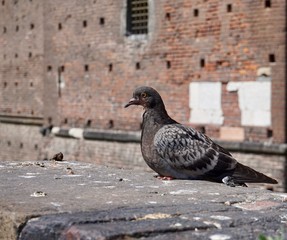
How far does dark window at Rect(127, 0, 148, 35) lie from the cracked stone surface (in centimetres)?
880

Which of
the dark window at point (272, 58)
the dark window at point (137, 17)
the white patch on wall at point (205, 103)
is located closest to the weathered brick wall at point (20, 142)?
the dark window at point (137, 17)

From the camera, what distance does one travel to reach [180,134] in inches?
181

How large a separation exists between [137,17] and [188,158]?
328 inches

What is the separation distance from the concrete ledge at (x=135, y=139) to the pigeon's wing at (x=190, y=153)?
5268 millimetres

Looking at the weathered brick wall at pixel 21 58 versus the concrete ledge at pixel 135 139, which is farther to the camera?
the weathered brick wall at pixel 21 58

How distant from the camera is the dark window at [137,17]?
12.3 m

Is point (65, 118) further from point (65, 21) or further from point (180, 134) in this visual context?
point (180, 134)

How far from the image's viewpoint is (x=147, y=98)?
4.98m

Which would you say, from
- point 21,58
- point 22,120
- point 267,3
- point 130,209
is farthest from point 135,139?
point 130,209

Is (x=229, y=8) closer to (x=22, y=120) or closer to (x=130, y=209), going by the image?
(x=22, y=120)

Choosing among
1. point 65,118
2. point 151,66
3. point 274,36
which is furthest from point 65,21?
point 274,36

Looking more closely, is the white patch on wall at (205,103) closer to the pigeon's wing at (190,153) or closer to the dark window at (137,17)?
the dark window at (137,17)

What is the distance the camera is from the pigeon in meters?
4.37

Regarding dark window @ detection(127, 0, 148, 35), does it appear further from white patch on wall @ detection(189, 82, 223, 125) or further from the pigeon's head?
the pigeon's head
